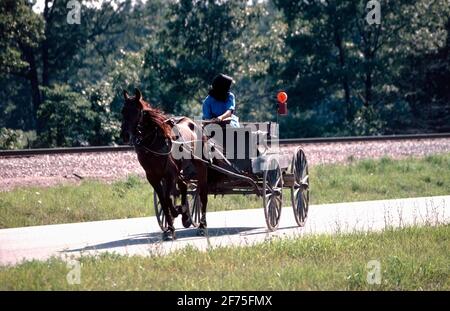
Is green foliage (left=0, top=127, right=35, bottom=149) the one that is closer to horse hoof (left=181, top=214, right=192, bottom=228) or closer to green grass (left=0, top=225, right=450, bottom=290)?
horse hoof (left=181, top=214, right=192, bottom=228)

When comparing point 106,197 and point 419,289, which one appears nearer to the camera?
point 419,289

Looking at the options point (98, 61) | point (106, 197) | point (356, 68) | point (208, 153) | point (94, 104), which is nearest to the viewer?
point (208, 153)

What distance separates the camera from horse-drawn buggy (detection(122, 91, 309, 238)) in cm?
1417

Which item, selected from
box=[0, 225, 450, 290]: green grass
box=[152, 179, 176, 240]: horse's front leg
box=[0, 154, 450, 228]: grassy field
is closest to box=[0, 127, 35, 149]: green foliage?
box=[0, 154, 450, 228]: grassy field

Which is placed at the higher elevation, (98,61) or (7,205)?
(98,61)

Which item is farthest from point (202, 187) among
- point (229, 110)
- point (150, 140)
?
point (150, 140)

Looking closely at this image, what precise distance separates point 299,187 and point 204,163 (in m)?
2.80

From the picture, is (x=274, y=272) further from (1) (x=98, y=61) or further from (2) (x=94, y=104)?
(1) (x=98, y=61)

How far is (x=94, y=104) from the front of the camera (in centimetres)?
3975

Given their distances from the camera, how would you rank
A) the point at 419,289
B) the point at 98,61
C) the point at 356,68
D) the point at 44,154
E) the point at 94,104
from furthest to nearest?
the point at 98,61, the point at 356,68, the point at 94,104, the point at 44,154, the point at 419,289

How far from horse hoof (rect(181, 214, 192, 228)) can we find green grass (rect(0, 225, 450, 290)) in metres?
2.34

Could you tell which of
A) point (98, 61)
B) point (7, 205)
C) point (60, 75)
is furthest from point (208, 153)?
point (98, 61)

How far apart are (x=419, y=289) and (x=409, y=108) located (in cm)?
3920

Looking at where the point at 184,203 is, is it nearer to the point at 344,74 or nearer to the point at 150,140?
the point at 150,140
